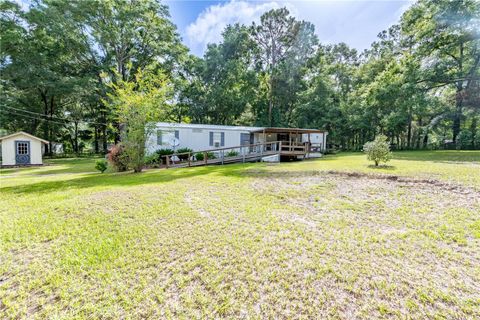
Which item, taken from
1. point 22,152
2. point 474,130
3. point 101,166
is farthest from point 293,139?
point 22,152

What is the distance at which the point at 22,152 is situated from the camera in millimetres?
17266

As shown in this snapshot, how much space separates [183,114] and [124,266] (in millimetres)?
29023

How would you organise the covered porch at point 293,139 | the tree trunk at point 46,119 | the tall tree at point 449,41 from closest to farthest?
the tall tree at point 449,41 → the covered porch at point 293,139 → the tree trunk at point 46,119

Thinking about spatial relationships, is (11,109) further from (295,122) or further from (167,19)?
(295,122)

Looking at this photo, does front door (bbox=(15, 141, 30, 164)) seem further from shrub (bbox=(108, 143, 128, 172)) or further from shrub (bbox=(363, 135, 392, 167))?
shrub (bbox=(363, 135, 392, 167))

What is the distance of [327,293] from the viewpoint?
2.49m

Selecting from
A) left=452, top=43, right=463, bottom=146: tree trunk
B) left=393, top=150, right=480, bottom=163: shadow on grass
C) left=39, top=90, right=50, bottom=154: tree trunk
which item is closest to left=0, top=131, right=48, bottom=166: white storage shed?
left=39, top=90, right=50, bottom=154: tree trunk

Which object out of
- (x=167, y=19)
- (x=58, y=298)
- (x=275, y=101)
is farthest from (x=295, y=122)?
(x=58, y=298)

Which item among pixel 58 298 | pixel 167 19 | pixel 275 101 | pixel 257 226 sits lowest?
pixel 58 298

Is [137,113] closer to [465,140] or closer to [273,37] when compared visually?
[273,37]

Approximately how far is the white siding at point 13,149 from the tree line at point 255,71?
19.7ft

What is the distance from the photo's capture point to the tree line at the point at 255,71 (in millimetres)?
17344

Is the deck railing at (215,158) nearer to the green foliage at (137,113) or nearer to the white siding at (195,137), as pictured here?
the white siding at (195,137)

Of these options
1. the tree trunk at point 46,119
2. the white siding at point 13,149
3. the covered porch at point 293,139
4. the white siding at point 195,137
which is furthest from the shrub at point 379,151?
the tree trunk at point 46,119
